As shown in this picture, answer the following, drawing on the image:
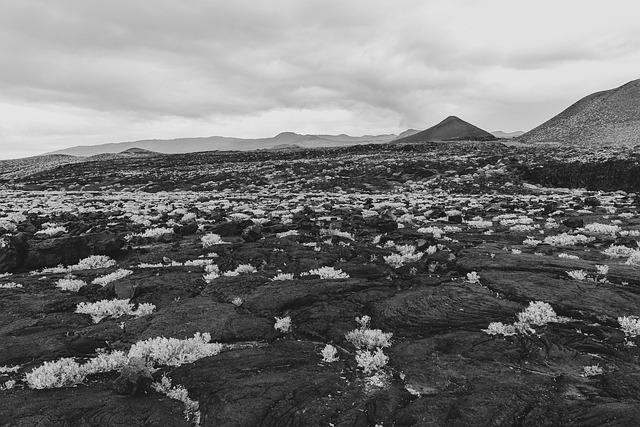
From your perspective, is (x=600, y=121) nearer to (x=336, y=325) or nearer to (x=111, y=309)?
(x=336, y=325)

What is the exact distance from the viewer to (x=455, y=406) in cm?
660

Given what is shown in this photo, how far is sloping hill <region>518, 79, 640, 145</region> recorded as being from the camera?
12303cm

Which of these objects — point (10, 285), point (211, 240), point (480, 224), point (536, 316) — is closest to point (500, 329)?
point (536, 316)

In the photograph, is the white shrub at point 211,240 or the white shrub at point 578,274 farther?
the white shrub at point 211,240

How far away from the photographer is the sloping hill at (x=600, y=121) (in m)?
123

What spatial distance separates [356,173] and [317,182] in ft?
30.4

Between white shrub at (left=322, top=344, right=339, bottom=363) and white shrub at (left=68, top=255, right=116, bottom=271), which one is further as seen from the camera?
white shrub at (left=68, top=255, right=116, bottom=271)

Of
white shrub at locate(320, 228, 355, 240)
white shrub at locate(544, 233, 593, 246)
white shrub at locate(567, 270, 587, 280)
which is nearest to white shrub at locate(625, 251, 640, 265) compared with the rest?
white shrub at locate(567, 270, 587, 280)

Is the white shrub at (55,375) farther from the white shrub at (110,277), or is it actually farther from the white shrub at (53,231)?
the white shrub at (53,231)

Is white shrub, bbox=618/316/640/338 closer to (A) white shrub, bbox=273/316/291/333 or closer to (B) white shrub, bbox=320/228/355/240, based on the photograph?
(A) white shrub, bbox=273/316/291/333

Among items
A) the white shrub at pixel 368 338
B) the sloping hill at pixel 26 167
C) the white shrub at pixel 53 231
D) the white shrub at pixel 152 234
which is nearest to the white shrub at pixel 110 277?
the white shrub at pixel 152 234

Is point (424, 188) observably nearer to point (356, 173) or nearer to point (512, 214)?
point (356, 173)

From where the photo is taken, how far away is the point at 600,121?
142125mm

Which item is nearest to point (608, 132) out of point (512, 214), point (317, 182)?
point (317, 182)
